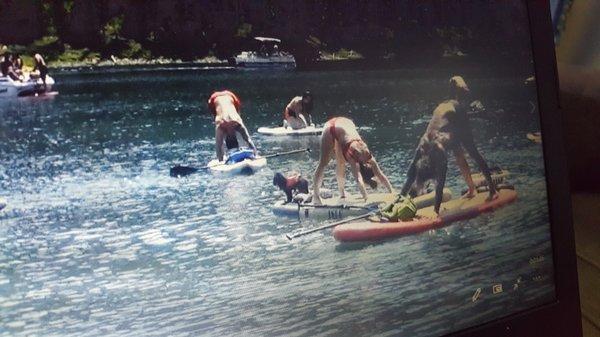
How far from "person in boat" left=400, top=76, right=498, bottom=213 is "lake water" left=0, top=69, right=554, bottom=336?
0.01 m

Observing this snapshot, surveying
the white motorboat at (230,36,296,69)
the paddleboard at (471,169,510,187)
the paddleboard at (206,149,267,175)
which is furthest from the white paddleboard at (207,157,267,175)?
the paddleboard at (471,169,510,187)

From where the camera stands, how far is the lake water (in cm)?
63

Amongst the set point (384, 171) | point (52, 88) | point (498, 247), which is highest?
point (52, 88)

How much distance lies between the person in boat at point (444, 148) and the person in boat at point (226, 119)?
221 millimetres

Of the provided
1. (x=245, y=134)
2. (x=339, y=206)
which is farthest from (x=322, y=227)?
(x=245, y=134)

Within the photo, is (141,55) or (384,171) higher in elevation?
(141,55)

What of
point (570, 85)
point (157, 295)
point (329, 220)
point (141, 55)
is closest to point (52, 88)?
point (141, 55)

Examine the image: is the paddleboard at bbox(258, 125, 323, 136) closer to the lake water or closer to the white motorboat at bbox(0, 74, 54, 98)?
the lake water

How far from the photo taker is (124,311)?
26.2 inches

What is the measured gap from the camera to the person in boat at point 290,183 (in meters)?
0.74

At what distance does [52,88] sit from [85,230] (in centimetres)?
14

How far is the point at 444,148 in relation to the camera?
2.83 feet

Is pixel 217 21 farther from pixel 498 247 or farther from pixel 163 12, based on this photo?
pixel 498 247

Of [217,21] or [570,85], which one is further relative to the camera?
[570,85]
